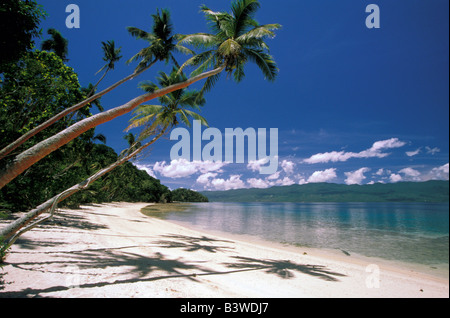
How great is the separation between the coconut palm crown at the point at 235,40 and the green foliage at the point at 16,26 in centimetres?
435

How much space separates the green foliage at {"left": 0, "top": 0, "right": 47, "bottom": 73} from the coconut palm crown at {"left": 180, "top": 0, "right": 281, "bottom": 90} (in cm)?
435

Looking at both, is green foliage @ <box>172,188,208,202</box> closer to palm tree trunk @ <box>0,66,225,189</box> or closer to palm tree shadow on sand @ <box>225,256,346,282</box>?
palm tree shadow on sand @ <box>225,256,346,282</box>

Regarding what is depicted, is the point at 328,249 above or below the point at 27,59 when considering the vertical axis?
below

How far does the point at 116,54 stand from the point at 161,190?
7784cm

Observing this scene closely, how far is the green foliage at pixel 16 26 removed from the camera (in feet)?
16.8

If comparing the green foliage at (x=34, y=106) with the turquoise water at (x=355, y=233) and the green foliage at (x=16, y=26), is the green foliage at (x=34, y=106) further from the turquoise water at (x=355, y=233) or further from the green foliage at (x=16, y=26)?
the turquoise water at (x=355, y=233)

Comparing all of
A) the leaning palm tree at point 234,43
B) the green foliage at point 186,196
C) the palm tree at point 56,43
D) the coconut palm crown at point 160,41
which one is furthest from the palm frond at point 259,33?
the green foliage at point 186,196

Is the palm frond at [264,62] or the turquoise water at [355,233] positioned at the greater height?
the palm frond at [264,62]

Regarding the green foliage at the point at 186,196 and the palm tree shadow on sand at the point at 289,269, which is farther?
the green foliage at the point at 186,196

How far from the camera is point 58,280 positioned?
4109 millimetres
